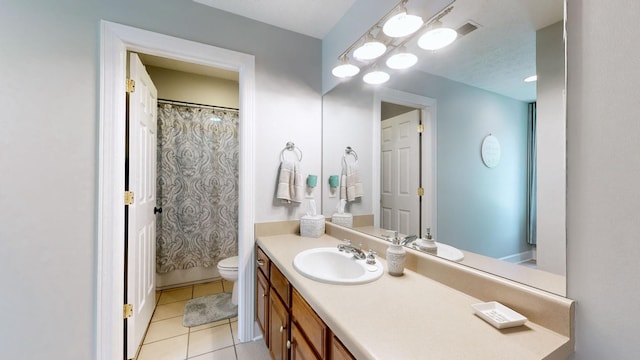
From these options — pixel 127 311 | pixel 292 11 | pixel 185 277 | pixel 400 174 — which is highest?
pixel 292 11

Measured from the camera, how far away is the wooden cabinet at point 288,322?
804 millimetres

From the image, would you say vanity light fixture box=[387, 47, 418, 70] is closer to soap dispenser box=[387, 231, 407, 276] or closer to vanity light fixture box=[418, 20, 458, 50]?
vanity light fixture box=[418, 20, 458, 50]

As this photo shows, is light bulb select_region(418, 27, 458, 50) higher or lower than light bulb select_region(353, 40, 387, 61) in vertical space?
lower

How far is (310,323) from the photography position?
0.91 metres

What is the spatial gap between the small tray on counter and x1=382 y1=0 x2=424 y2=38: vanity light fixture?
1.23 meters

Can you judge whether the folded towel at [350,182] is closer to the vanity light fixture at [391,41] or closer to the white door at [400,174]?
the white door at [400,174]

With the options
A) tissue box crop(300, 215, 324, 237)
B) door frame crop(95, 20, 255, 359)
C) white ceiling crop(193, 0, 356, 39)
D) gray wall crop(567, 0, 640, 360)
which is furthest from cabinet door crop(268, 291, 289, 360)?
white ceiling crop(193, 0, 356, 39)

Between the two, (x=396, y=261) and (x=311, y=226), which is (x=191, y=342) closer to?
(x=311, y=226)

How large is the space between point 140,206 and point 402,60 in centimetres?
199

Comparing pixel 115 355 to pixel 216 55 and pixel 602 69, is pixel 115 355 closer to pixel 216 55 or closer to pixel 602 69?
pixel 216 55

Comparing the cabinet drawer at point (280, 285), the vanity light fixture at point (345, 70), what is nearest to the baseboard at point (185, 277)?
the cabinet drawer at point (280, 285)

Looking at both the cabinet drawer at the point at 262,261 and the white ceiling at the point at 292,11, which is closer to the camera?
the cabinet drawer at the point at 262,261

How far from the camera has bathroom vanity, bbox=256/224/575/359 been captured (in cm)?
61

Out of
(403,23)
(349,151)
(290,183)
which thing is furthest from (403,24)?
(290,183)
